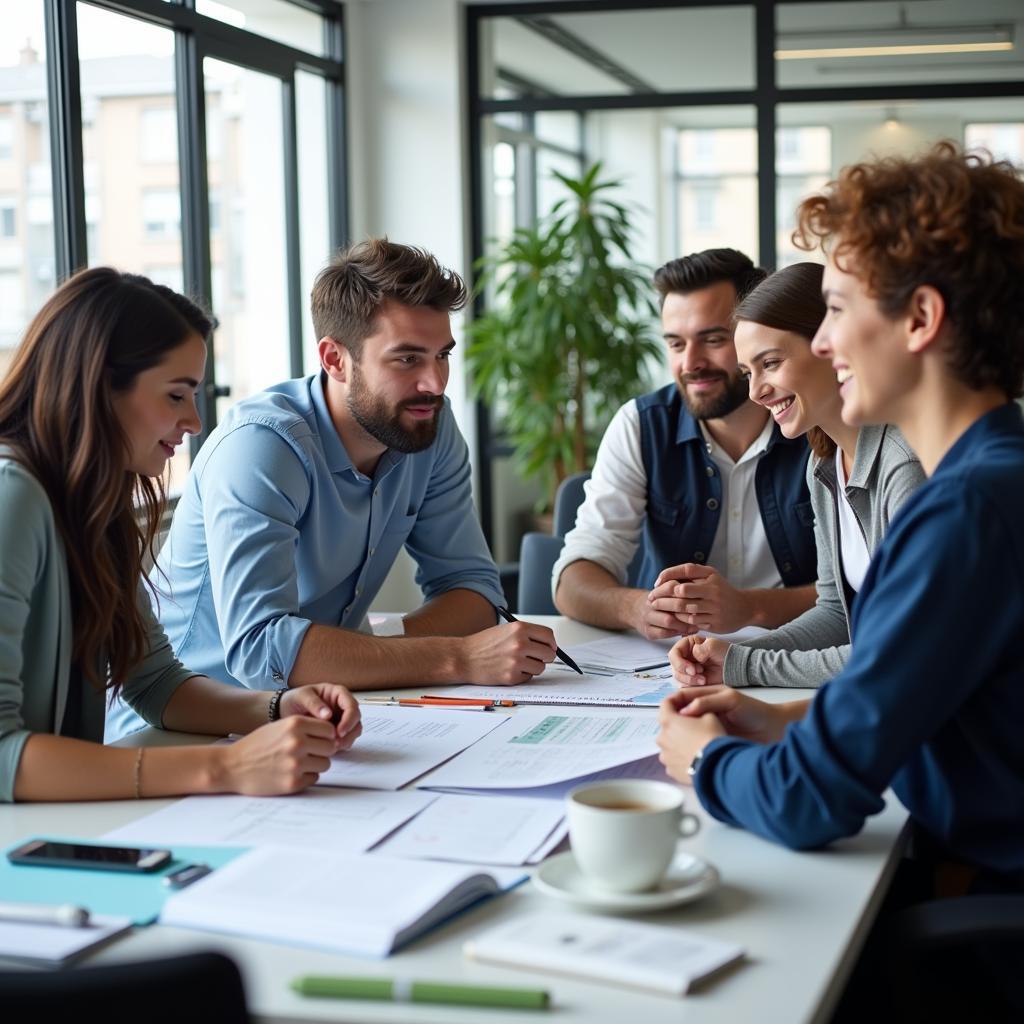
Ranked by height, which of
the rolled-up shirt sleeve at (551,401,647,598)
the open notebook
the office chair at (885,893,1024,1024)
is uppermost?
the rolled-up shirt sleeve at (551,401,647,598)

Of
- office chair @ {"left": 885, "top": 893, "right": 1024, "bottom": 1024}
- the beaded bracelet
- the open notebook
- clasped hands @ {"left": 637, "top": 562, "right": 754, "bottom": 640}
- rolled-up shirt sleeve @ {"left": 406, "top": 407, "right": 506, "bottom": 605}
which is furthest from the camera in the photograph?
rolled-up shirt sleeve @ {"left": 406, "top": 407, "right": 506, "bottom": 605}

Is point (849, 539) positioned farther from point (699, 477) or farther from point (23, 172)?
point (23, 172)

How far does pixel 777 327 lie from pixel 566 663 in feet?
2.27

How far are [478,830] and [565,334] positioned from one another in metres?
4.36

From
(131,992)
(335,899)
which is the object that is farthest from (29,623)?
(131,992)

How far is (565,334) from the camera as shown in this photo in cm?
564

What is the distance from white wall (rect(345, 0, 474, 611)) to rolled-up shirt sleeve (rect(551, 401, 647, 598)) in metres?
3.01

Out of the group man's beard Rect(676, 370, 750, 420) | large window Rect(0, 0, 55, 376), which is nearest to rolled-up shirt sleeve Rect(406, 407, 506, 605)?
man's beard Rect(676, 370, 750, 420)

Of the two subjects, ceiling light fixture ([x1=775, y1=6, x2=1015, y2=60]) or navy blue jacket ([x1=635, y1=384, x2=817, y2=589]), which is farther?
ceiling light fixture ([x1=775, y1=6, x2=1015, y2=60])

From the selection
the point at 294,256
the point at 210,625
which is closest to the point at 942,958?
the point at 210,625

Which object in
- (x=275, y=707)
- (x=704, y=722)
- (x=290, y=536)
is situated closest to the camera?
(x=704, y=722)

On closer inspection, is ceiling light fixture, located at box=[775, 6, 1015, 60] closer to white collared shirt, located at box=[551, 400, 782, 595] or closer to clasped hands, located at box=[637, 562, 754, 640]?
white collared shirt, located at box=[551, 400, 782, 595]

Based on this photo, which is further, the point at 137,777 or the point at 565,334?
the point at 565,334

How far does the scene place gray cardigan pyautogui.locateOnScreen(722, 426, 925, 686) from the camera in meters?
2.08
